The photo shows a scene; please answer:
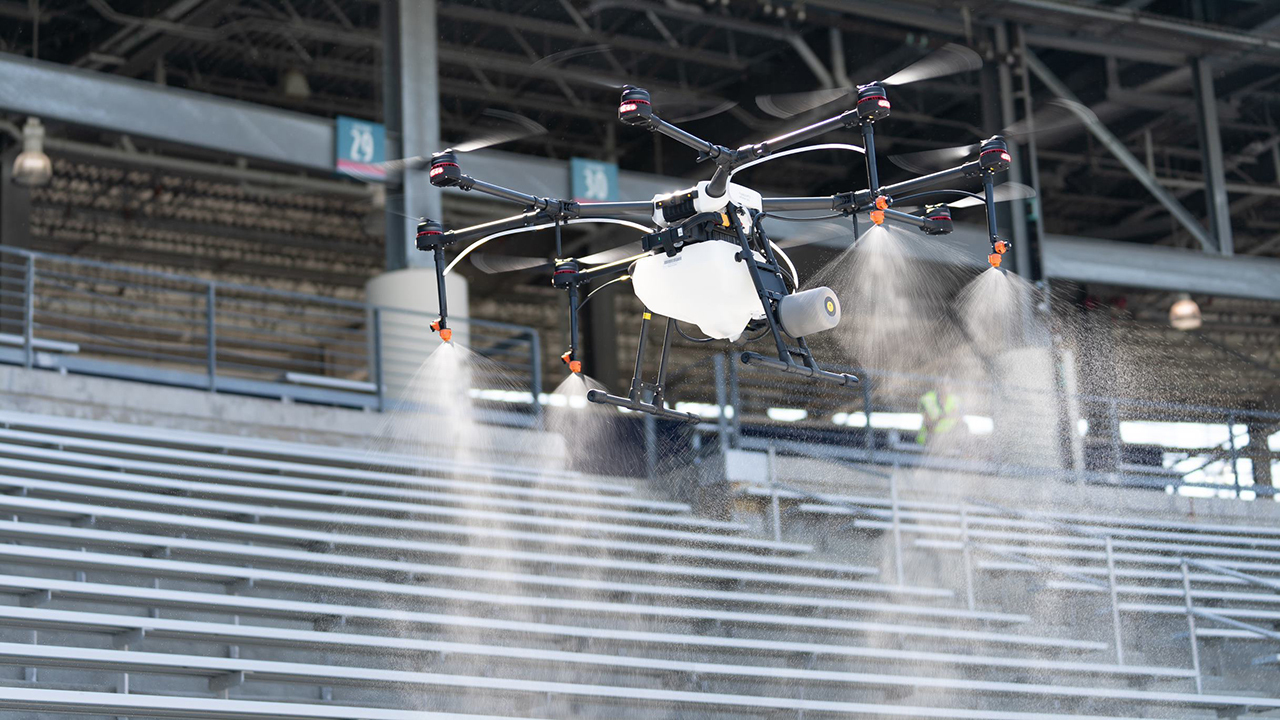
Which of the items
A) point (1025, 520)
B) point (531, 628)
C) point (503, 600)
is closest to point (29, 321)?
point (503, 600)

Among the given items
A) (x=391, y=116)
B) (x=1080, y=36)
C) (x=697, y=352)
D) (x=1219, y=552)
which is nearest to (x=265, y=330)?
(x=697, y=352)

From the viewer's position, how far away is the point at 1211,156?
1469cm

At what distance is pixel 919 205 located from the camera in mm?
6480

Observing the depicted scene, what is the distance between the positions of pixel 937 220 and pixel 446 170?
6.33ft

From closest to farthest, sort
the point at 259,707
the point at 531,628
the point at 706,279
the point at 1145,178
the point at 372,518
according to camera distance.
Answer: the point at 706,279, the point at 259,707, the point at 531,628, the point at 372,518, the point at 1145,178

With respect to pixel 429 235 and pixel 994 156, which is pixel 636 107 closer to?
pixel 429 235

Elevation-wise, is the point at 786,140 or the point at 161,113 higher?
the point at 161,113

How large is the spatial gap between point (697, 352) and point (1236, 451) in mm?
10636

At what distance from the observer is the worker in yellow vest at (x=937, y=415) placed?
13.8m

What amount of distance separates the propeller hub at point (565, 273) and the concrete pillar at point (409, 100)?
5.70 metres

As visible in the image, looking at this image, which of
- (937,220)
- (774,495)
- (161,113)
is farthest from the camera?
(161,113)

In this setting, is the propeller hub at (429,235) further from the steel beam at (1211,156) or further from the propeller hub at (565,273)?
the steel beam at (1211,156)

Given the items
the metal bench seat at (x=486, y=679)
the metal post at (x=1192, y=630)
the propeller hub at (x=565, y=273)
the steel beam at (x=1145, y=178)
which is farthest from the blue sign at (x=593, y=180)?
the propeller hub at (x=565, y=273)

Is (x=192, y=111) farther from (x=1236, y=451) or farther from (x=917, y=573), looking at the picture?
(x=1236, y=451)
